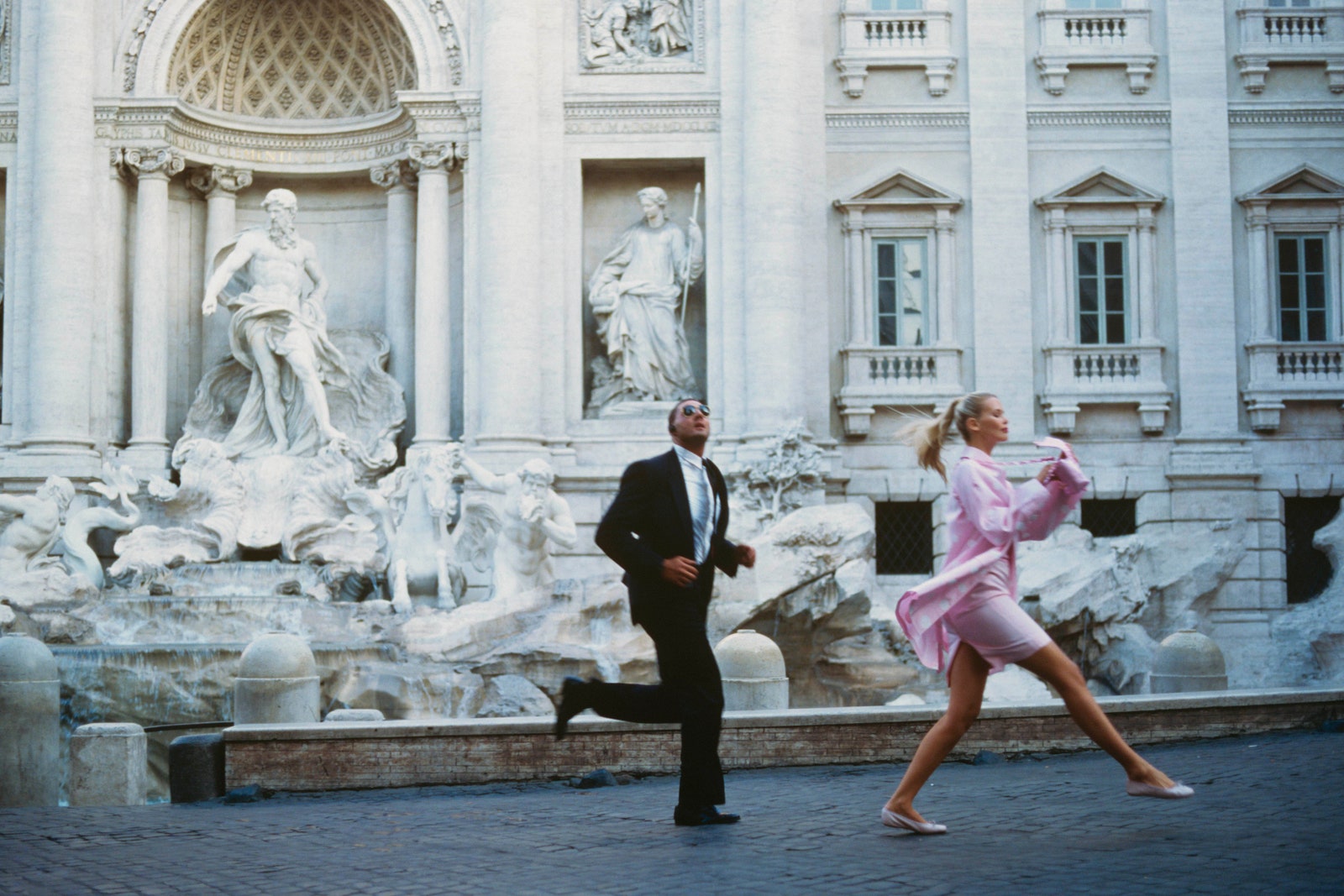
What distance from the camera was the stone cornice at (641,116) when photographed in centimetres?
2305

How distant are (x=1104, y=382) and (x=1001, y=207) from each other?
297cm

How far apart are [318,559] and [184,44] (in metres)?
8.51

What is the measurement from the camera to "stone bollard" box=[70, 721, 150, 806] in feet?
33.6

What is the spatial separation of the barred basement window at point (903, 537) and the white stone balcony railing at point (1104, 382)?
2.31 metres

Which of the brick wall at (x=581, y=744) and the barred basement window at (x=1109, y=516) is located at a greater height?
the barred basement window at (x=1109, y=516)

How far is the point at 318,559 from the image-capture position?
2020 centimetres

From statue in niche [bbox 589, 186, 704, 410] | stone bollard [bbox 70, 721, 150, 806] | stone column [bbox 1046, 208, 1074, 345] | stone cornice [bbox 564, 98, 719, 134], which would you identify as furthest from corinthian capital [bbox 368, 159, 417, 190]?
stone bollard [bbox 70, 721, 150, 806]

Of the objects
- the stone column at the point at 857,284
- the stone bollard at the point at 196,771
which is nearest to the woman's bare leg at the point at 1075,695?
the stone bollard at the point at 196,771

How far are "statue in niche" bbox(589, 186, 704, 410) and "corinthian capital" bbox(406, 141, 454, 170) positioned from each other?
8.75 ft

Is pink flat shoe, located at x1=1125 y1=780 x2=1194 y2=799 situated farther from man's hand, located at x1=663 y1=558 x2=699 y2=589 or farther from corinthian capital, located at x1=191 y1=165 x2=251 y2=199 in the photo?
corinthian capital, located at x1=191 y1=165 x2=251 y2=199

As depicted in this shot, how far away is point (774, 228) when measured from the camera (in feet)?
73.2

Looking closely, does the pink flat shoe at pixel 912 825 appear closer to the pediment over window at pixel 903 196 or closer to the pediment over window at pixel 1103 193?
the pediment over window at pixel 903 196

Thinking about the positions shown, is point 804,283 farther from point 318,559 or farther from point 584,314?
point 318,559

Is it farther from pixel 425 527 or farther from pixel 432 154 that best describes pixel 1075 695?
pixel 432 154
